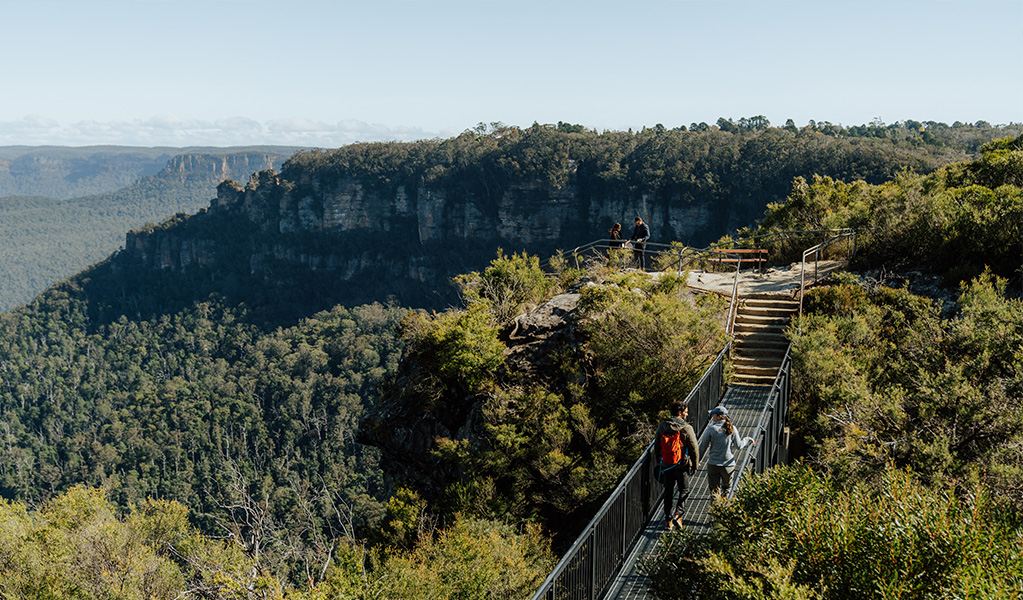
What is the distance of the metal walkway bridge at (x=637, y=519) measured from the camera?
5246 millimetres

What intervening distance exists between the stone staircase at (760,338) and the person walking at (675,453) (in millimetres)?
4591

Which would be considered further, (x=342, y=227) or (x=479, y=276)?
(x=342, y=227)

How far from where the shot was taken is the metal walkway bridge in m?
5.25

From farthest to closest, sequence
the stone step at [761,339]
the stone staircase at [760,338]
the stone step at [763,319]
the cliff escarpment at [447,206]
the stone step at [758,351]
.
Result: the cliff escarpment at [447,206] → the stone step at [763,319] → the stone step at [761,339] → the stone step at [758,351] → the stone staircase at [760,338]

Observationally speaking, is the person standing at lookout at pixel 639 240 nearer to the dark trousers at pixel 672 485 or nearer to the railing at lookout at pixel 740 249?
the railing at lookout at pixel 740 249

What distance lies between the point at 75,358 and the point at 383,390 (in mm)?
104320

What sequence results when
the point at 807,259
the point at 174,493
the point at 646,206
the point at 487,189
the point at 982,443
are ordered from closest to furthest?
the point at 982,443 < the point at 807,259 < the point at 174,493 < the point at 646,206 < the point at 487,189

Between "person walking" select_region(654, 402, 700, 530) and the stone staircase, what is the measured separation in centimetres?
459

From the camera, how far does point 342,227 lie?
335ft

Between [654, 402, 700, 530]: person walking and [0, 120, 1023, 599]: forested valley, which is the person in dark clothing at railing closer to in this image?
[0, 120, 1023, 599]: forested valley

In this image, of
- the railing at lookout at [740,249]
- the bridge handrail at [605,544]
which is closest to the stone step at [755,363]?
the railing at lookout at [740,249]

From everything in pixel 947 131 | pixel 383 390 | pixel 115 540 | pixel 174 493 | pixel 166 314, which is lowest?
pixel 174 493

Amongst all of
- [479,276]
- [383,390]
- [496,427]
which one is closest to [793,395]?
[496,427]

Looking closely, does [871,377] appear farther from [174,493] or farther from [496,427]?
[174,493]
